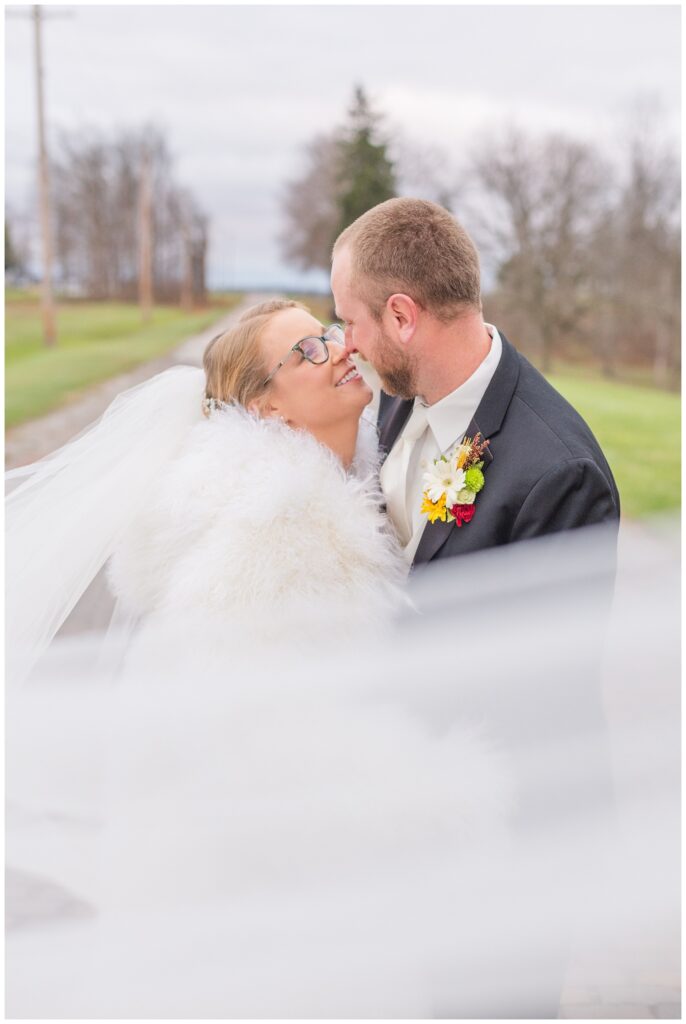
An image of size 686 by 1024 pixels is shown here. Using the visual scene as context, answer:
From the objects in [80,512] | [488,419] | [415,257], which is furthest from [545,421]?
[80,512]

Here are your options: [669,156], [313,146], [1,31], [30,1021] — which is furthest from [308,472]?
[313,146]

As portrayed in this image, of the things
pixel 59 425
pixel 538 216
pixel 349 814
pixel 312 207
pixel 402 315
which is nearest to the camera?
pixel 349 814

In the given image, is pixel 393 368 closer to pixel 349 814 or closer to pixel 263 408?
pixel 263 408

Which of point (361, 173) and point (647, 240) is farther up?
point (361, 173)

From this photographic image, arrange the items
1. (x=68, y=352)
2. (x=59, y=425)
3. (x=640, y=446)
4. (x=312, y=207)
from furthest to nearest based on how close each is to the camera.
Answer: (x=312, y=207), (x=68, y=352), (x=640, y=446), (x=59, y=425)

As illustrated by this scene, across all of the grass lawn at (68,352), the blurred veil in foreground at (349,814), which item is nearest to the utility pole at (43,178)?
the grass lawn at (68,352)

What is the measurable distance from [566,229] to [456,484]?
138 feet

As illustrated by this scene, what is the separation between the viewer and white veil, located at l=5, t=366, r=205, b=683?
2947 mm

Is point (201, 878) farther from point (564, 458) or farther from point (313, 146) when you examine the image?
point (313, 146)

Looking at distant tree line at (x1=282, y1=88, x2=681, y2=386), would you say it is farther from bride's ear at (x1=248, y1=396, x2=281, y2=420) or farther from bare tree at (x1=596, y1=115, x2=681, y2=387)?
bride's ear at (x1=248, y1=396, x2=281, y2=420)

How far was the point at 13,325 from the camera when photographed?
4722cm

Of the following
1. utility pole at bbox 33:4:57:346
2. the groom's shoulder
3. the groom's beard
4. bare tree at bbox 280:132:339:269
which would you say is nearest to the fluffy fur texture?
the groom's beard

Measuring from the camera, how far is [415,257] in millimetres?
2732

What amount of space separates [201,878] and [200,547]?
3.03 ft
